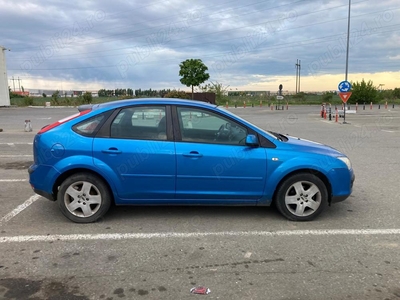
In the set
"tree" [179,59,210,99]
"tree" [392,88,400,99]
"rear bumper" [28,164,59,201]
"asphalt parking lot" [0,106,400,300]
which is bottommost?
"asphalt parking lot" [0,106,400,300]

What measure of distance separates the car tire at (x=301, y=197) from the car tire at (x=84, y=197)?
86.6 inches

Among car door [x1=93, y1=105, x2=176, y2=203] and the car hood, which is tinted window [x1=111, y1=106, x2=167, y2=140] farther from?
the car hood

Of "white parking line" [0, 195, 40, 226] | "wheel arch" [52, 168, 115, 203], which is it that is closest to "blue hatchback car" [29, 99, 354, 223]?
"wheel arch" [52, 168, 115, 203]

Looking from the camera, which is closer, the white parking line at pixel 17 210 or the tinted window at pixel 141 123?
the tinted window at pixel 141 123

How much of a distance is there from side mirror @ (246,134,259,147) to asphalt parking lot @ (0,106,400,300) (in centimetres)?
101

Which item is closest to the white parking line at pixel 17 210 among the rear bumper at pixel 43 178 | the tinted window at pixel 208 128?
the rear bumper at pixel 43 178

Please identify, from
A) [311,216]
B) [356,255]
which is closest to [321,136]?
[311,216]

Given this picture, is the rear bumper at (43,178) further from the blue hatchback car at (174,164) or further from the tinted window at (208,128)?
the tinted window at (208,128)

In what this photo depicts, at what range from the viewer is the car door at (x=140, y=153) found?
4.14 m

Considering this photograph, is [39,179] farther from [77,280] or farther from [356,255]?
[356,255]

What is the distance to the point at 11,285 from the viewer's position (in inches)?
115

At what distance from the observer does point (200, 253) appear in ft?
11.6

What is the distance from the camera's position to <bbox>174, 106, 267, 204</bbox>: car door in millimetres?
4156

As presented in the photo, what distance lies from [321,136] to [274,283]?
11362mm
